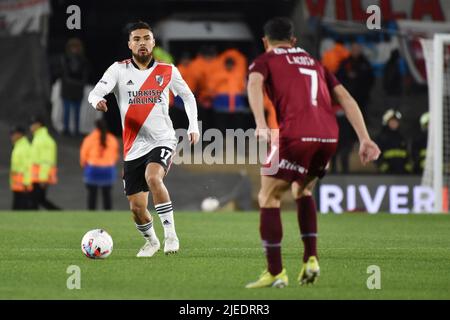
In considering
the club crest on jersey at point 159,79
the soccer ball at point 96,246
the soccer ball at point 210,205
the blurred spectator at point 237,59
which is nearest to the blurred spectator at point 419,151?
the soccer ball at point 210,205

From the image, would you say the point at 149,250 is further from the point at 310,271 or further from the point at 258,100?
the point at 258,100

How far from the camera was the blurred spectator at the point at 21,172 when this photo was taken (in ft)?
73.4

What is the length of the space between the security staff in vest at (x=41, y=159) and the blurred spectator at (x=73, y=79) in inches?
142

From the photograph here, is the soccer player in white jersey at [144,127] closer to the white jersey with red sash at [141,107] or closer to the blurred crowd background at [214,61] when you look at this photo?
the white jersey with red sash at [141,107]

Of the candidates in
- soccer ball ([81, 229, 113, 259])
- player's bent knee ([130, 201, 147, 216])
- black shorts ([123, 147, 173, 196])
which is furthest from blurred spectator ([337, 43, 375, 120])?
soccer ball ([81, 229, 113, 259])

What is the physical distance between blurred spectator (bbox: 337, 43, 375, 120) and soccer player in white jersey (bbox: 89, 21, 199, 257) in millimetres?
12898

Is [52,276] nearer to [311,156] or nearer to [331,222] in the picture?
[311,156]

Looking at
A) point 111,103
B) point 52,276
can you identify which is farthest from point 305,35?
point 52,276

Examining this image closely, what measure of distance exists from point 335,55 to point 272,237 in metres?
17.6

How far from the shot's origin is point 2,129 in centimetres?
2622

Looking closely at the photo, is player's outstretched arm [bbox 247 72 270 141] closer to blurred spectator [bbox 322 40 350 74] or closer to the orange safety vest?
the orange safety vest

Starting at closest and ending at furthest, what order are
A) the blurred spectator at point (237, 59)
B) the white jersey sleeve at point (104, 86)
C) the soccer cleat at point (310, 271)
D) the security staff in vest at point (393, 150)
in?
the soccer cleat at point (310, 271) → the white jersey sleeve at point (104, 86) → the security staff in vest at point (393, 150) → the blurred spectator at point (237, 59)

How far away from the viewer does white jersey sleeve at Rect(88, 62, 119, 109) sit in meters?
11.3

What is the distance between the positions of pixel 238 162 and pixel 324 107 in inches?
627
